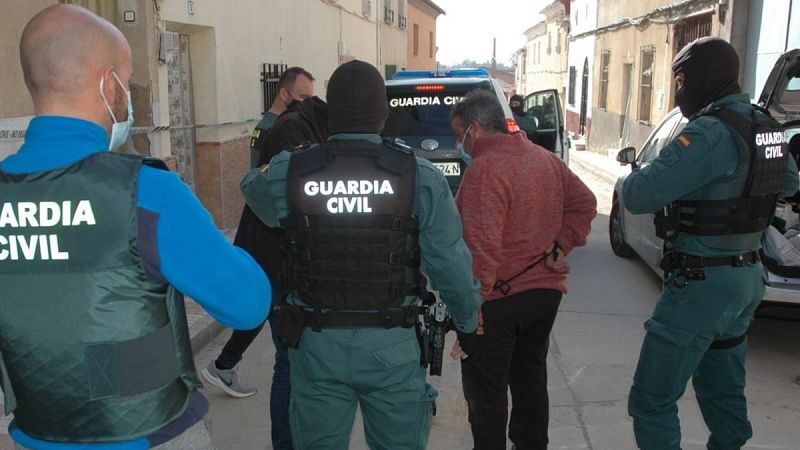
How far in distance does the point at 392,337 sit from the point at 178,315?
85 centimetres

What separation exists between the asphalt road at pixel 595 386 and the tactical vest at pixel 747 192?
136cm

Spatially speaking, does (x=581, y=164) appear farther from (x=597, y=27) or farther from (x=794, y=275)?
(x=794, y=275)

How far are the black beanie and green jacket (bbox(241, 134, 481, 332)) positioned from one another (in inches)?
1.6

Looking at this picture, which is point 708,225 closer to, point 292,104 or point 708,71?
point 708,71

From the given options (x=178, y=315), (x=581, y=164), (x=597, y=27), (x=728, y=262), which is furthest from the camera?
(x=597, y=27)

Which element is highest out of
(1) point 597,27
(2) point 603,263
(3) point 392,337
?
(1) point 597,27

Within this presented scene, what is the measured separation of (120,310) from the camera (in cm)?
154

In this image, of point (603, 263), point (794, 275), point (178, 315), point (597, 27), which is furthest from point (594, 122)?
point (178, 315)

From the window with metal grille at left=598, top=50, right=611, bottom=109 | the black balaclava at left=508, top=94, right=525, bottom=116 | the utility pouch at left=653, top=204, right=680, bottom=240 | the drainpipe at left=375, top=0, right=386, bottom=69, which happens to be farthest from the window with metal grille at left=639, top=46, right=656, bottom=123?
the utility pouch at left=653, top=204, right=680, bottom=240

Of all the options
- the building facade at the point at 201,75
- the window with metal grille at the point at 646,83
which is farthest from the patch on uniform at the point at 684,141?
the window with metal grille at the point at 646,83

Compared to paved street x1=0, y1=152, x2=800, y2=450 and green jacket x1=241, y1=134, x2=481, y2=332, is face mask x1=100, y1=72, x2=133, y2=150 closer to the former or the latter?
green jacket x1=241, y1=134, x2=481, y2=332

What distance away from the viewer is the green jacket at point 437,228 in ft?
7.59

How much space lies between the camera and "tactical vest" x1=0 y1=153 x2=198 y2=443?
1.51m

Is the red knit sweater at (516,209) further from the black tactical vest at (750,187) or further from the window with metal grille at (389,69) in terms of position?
the window with metal grille at (389,69)
